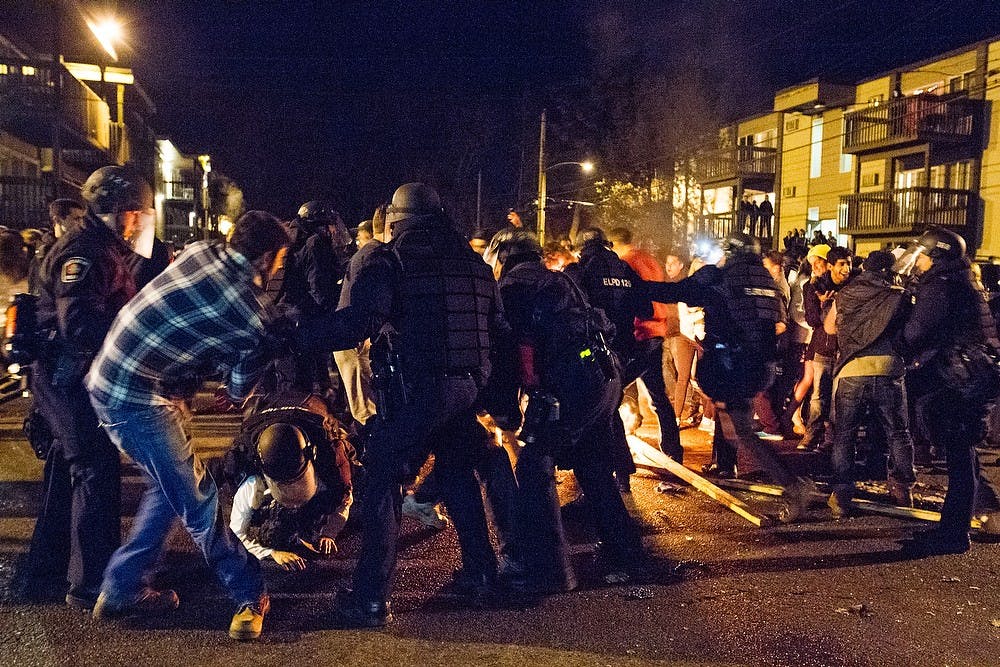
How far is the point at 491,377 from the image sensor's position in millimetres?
4863

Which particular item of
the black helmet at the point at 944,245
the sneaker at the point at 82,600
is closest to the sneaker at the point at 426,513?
the sneaker at the point at 82,600

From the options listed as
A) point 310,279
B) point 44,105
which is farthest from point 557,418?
point 44,105

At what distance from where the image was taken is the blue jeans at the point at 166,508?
3.87m

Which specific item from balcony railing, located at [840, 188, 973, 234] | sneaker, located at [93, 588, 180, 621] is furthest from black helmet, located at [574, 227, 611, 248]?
balcony railing, located at [840, 188, 973, 234]

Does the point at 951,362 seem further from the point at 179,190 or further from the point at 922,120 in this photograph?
the point at 179,190

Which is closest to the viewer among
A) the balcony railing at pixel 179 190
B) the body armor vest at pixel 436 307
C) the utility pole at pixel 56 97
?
the body armor vest at pixel 436 307

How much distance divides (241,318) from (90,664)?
1.58 m

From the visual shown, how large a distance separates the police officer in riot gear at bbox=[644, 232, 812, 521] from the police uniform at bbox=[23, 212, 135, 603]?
140 inches

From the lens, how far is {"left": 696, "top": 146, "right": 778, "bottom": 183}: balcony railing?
30234 millimetres

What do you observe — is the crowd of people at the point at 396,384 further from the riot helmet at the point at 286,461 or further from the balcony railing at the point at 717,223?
the balcony railing at the point at 717,223

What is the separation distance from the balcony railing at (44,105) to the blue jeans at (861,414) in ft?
56.0

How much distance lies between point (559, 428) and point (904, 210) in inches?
956

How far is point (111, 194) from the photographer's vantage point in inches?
171

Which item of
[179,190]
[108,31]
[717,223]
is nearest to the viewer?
[108,31]
